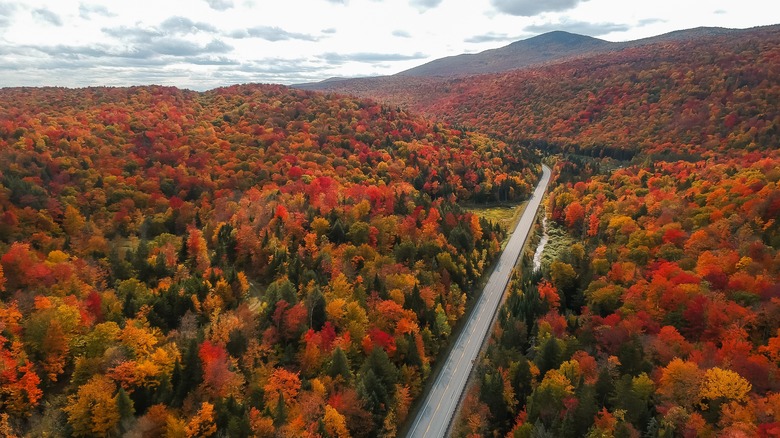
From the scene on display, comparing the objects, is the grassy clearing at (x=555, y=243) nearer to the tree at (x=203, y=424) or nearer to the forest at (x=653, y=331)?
the forest at (x=653, y=331)

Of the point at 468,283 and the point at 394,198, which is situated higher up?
the point at 394,198

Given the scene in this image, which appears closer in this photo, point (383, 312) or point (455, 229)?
point (383, 312)

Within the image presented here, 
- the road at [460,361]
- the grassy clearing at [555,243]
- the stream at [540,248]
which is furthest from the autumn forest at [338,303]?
the stream at [540,248]

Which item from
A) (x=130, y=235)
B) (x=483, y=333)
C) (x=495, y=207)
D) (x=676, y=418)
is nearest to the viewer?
(x=676, y=418)

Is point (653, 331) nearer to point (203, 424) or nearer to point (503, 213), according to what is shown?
point (203, 424)

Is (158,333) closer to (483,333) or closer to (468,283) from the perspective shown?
(483,333)

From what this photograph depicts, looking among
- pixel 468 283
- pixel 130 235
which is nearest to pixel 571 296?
pixel 468 283

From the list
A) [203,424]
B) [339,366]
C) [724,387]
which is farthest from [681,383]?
[203,424]
